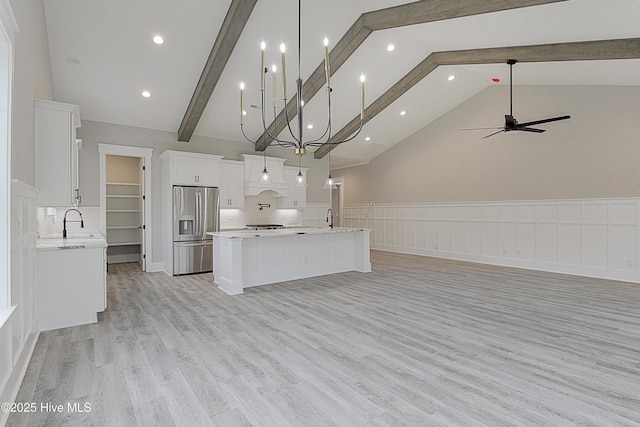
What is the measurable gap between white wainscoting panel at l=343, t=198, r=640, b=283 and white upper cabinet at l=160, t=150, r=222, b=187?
210 inches

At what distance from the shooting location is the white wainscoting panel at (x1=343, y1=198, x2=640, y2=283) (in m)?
5.73

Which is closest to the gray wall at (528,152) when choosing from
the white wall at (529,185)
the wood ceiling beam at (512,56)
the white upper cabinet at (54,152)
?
the white wall at (529,185)

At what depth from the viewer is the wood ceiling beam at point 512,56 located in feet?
14.5

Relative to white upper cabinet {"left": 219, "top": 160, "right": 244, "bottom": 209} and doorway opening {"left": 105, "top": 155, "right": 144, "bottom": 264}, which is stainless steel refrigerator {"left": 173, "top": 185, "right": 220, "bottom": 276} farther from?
doorway opening {"left": 105, "top": 155, "right": 144, "bottom": 264}

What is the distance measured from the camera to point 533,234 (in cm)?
682

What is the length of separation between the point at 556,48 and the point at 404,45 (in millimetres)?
2307

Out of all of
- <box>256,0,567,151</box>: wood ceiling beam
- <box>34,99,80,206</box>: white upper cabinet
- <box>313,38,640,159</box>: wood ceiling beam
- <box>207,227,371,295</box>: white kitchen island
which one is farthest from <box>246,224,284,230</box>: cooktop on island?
<box>34,99,80,206</box>: white upper cabinet

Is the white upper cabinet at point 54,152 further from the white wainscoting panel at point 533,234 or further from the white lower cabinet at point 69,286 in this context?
Result: the white wainscoting panel at point 533,234

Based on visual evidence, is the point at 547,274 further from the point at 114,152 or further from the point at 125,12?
the point at 114,152

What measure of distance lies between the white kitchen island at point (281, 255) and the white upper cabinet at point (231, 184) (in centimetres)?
185

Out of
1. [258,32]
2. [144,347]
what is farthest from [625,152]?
[144,347]

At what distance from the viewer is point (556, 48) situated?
16.1 feet

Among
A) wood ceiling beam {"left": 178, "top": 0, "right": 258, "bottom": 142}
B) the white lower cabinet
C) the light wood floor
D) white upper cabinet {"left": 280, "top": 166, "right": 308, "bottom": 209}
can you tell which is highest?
wood ceiling beam {"left": 178, "top": 0, "right": 258, "bottom": 142}

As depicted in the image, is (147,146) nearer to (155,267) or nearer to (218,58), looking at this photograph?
(155,267)
